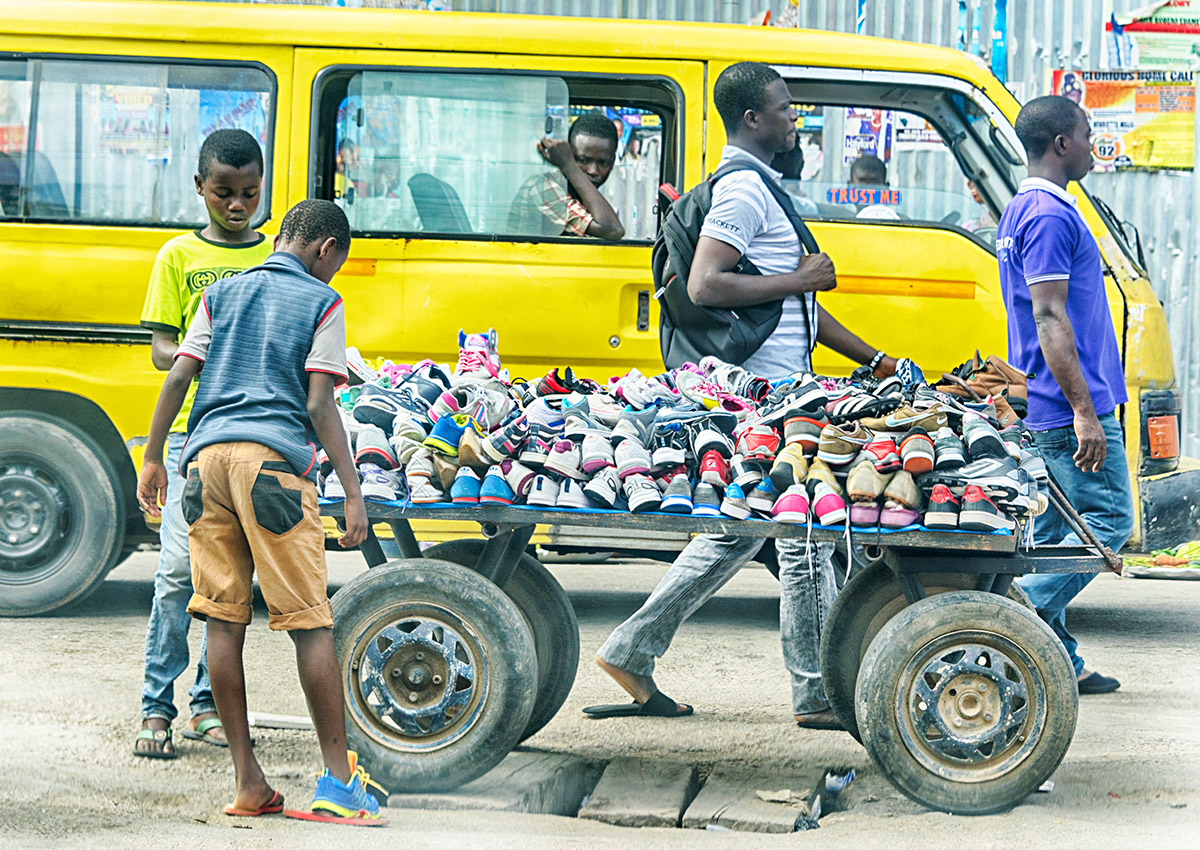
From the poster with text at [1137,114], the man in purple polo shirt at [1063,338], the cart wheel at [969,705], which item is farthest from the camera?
the poster with text at [1137,114]

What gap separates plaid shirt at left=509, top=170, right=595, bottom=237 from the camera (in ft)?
18.6

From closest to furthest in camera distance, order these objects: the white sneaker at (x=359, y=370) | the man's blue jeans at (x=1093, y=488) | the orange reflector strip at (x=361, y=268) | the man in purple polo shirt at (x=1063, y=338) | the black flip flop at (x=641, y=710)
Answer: the white sneaker at (x=359, y=370) < the man in purple polo shirt at (x=1063, y=338) < the man's blue jeans at (x=1093, y=488) < the black flip flop at (x=641, y=710) < the orange reflector strip at (x=361, y=268)

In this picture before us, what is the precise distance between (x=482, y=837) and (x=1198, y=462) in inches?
154

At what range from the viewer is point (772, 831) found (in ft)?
11.4

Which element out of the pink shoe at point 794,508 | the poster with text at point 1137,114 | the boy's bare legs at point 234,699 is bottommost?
the boy's bare legs at point 234,699

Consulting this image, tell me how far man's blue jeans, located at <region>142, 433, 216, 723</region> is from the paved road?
0.17 metres

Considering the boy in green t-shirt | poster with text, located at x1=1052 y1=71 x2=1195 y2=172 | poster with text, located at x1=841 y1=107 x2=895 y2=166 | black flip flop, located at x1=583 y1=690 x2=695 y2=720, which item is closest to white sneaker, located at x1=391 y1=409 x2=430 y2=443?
the boy in green t-shirt

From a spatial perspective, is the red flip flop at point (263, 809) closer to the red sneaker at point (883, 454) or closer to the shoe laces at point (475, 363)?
the shoe laces at point (475, 363)

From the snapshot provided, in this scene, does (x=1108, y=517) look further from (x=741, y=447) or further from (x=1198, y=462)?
(x=1198, y=462)

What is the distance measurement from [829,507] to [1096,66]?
671cm

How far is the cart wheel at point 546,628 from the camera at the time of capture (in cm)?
407

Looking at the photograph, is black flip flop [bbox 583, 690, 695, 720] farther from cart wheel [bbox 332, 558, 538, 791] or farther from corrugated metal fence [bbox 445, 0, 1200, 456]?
corrugated metal fence [bbox 445, 0, 1200, 456]

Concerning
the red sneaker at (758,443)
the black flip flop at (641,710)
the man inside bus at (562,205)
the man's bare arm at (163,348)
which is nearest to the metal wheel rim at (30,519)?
the man's bare arm at (163,348)

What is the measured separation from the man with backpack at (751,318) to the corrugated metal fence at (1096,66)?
5.37m
